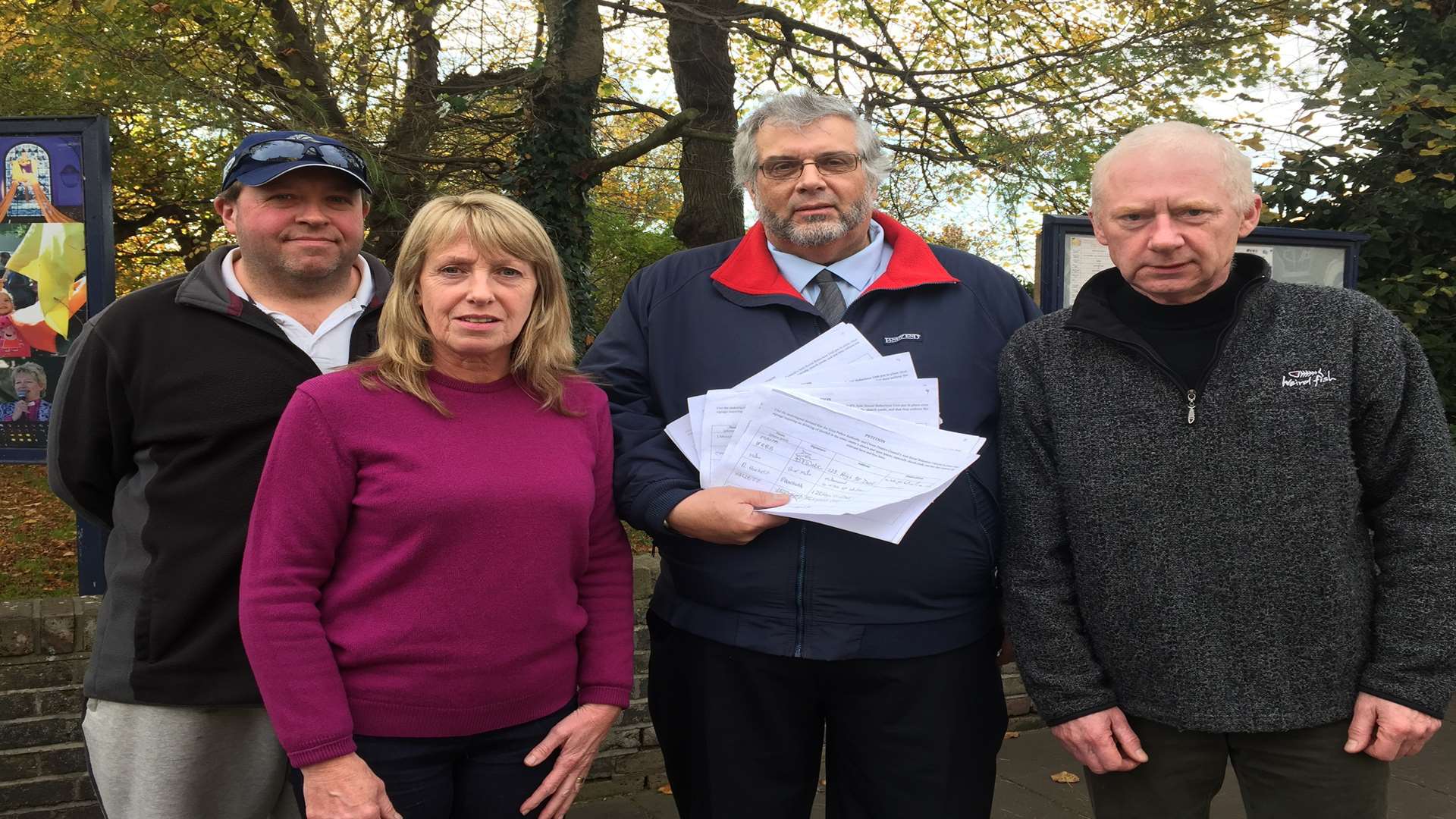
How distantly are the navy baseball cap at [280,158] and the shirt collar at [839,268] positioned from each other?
3.45ft

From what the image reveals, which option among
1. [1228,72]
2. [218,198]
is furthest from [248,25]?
[1228,72]

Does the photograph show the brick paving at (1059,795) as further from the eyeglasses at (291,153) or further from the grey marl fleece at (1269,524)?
the eyeglasses at (291,153)

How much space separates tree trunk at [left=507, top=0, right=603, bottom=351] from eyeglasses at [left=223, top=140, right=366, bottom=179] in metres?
4.57

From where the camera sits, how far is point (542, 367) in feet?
7.55

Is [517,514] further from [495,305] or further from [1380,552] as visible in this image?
[1380,552]

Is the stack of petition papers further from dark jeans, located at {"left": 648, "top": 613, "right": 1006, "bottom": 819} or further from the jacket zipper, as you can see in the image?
dark jeans, located at {"left": 648, "top": 613, "right": 1006, "bottom": 819}

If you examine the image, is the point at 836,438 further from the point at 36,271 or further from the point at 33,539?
the point at 33,539

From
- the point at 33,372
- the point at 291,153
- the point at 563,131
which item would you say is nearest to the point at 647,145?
the point at 563,131

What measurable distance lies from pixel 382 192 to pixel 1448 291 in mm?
6039

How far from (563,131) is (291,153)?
4913mm

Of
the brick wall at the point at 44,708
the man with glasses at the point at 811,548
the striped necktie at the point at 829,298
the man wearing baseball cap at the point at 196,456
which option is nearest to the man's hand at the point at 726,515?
the man with glasses at the point at 811,548

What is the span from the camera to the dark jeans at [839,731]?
2480mm

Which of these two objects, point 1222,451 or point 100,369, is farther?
point 100,369

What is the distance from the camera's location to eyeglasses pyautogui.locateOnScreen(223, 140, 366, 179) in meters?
2.49
